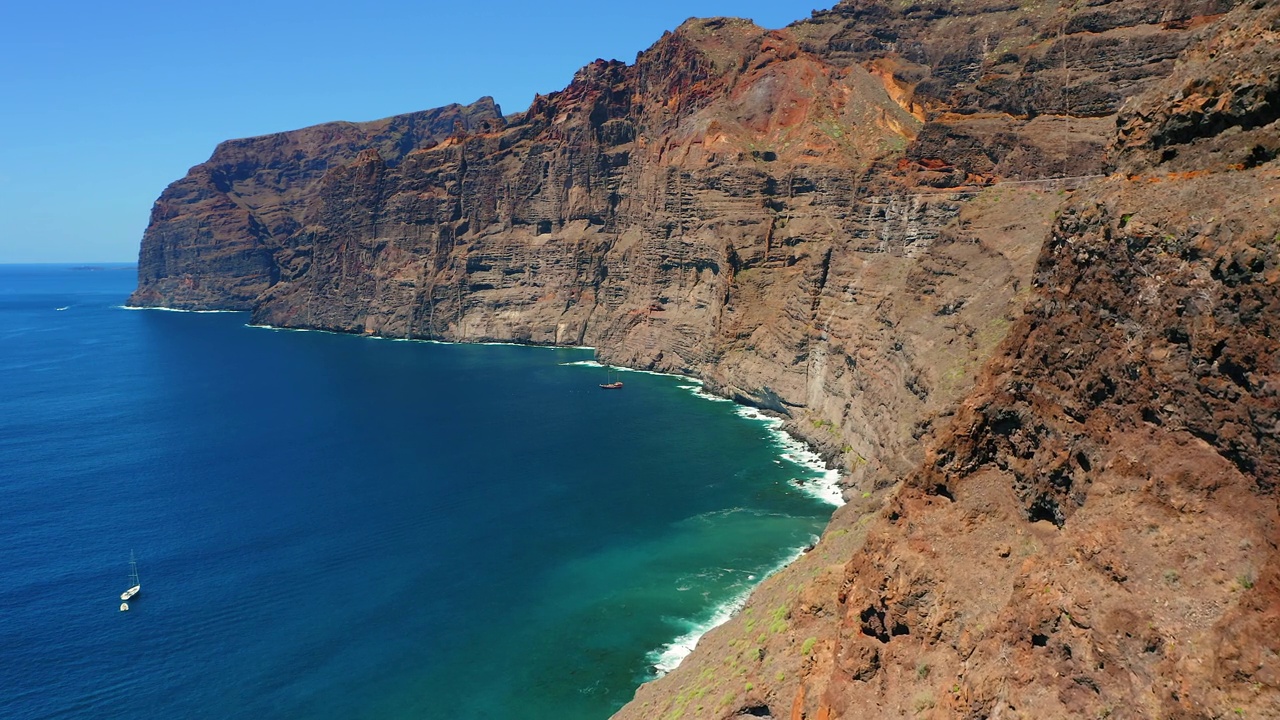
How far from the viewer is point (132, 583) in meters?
62.0

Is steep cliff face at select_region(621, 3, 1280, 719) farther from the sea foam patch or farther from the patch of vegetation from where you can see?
the sea foam patch

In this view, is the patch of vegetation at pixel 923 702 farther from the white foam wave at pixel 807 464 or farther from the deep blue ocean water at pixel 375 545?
the white foam wave at pixel 807 464

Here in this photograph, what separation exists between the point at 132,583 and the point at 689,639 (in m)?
45.0

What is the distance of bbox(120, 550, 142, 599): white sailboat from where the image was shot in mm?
59031

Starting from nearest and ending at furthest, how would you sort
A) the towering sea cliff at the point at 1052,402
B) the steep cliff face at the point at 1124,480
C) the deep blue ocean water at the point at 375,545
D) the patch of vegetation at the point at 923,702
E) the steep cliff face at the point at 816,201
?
the steep cliff face at the point at 1124,480
the towering sea cliff at the point at 1052,402
the patch of vegetation at the point at 923,702
the deep blue ocean water at the point at 375,545
the steep cliff face at the point at 816,201

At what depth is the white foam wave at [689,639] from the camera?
1934 inches

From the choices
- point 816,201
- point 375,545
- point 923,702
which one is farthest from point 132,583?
point 816,201

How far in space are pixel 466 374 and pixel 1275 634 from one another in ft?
473

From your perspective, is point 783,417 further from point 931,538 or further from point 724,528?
point 931,538

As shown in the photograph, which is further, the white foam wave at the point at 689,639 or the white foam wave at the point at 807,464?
the white foam wave at the point at 807,464

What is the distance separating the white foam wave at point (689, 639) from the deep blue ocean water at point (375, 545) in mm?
337

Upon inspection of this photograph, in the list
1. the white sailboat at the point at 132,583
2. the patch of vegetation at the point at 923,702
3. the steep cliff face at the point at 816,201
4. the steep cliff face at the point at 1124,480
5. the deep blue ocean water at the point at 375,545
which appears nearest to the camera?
the steep cliff face at the point at 1124,480

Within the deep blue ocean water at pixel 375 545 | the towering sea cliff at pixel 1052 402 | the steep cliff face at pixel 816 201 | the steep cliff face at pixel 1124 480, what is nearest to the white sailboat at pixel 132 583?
the deep blue ocean water at pixel 375 545

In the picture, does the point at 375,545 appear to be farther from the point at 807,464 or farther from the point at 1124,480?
the point at 1124,480
